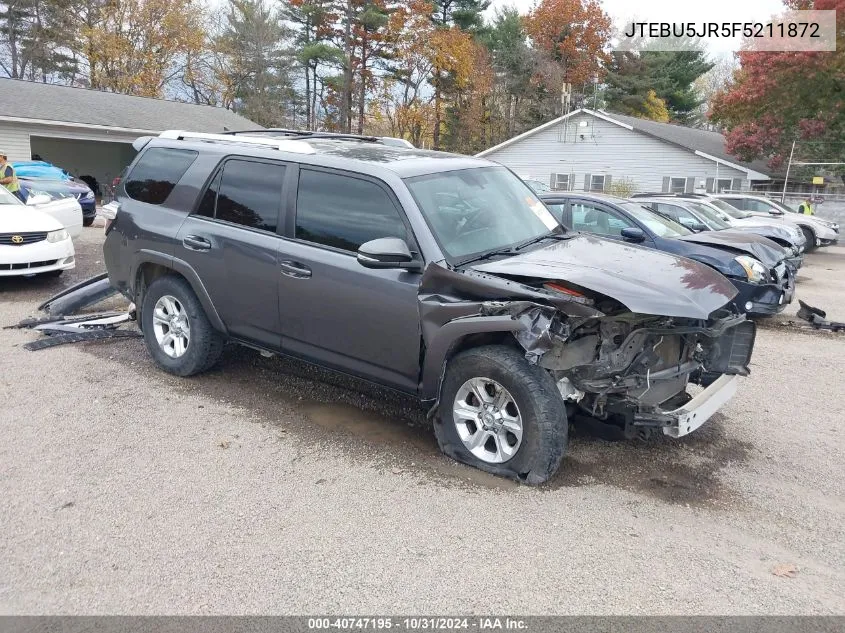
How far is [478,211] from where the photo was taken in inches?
195

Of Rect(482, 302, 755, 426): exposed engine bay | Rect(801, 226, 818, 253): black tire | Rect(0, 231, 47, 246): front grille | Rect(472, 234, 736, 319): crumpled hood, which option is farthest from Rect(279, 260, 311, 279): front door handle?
Rect(801, 226, 818, 253): black tire

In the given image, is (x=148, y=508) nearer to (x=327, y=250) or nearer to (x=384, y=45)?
(x=327, y=250)

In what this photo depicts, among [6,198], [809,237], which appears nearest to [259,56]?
[809,237]

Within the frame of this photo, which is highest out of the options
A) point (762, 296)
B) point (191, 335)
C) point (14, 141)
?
point (14, 141)

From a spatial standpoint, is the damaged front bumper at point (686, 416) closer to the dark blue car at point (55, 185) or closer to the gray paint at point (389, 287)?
the gray paint at point (389, 287)

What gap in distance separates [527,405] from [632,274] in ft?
3.50

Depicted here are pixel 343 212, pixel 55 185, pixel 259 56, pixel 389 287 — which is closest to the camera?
pixel 389 287

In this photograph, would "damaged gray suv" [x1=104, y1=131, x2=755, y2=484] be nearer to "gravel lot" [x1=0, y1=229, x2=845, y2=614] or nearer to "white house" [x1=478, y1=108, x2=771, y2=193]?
"gravel lot" [x1=0, y1=229, x2=845, y2=614]

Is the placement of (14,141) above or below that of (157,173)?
above

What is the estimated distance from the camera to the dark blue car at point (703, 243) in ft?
26.2

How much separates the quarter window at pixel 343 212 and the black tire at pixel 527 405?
98cm

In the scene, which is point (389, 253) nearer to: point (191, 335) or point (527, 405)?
point (527, 405)

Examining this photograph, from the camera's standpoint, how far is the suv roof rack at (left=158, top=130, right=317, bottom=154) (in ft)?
17.1

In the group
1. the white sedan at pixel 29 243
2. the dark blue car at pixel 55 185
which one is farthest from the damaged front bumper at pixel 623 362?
the dark blue car at pixel 55 185
